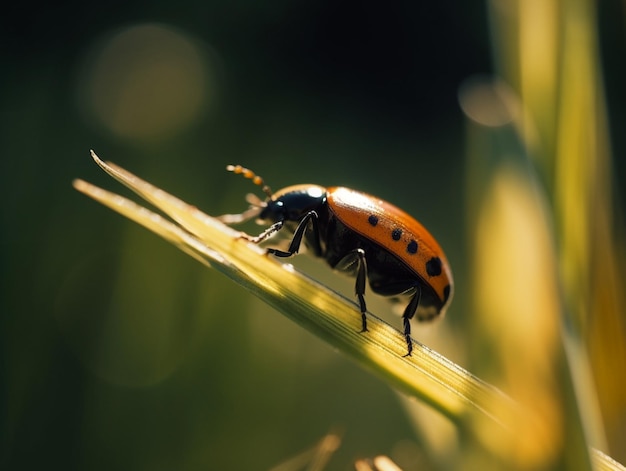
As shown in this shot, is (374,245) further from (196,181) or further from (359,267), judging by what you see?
(196,181)

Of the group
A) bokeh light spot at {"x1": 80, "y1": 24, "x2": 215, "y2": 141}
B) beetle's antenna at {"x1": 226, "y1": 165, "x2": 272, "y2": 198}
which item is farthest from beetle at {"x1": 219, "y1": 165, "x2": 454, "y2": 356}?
bokeh light spot at {"x1": 80, "y1": 24, "x2": 215, "y2": 141}

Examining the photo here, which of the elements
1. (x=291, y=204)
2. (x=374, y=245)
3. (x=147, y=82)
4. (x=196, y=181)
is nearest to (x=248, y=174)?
(x=291, y=204)

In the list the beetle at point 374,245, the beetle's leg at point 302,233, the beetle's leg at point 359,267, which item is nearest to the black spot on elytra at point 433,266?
the beetle at point 374,245

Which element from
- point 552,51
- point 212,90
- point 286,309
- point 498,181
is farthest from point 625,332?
point 212,90

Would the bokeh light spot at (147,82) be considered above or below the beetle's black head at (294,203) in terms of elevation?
below

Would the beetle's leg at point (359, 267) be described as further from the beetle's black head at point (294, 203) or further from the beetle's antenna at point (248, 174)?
the beetle's antenna at point (248, 174)
